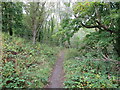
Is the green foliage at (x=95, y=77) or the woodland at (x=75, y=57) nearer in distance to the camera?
the green foliage at (x=95, y=77)

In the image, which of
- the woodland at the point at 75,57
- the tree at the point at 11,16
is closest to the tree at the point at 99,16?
the woodland at the point at 75,57

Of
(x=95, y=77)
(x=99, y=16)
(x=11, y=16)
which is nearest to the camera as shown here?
(x=95, y=77)

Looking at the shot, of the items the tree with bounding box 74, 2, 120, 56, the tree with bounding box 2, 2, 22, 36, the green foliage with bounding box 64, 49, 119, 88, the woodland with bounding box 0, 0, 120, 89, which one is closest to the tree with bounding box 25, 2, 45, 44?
the woodland with bounding box 0, 0, 120, 89

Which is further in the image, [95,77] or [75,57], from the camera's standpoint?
[75,57]

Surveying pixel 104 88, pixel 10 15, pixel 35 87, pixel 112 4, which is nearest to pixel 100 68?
pixel 104 88

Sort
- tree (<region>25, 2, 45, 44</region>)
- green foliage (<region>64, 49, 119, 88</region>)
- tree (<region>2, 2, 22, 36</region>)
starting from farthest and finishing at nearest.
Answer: tree (<region>25, 2, 45, 44</region>) < tree (<region>2, 2, 22, 36</region>) < green foliage (<region>64, 49, 119, 88</region>)

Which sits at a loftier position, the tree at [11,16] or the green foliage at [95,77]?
the tree at [11,16]

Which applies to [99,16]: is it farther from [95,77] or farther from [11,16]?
[11,16]

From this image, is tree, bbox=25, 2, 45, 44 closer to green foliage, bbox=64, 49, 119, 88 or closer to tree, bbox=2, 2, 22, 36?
tree, bbox=2, 2, 22, 36

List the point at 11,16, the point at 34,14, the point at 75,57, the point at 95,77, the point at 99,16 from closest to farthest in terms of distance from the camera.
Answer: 1. the point at 95,77
2. the point at 99,16
3. the point at 75,57
4. the point at 34,14
5. the point at 11,16

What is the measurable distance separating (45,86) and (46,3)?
39.9 ft

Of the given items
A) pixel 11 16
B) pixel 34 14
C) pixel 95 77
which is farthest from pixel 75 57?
pixel 11 16

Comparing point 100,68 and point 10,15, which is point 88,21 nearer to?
point 100,68

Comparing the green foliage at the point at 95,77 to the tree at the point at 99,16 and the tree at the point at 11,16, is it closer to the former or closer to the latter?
the tree at the point at 99,16
